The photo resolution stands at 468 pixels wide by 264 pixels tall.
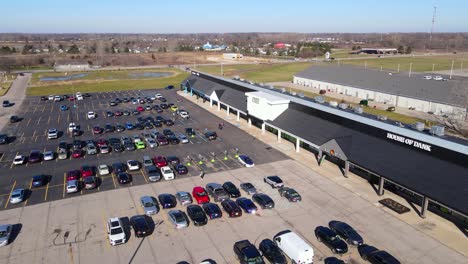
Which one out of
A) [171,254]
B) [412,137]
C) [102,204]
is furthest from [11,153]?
[412,137]

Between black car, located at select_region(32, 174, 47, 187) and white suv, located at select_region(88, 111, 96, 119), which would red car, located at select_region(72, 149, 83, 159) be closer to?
black car, located at select_region(32, 174, 47, 187)

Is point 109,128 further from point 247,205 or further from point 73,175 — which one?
point 247,205

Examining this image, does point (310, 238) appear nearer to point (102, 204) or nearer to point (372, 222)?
point (372, 222)

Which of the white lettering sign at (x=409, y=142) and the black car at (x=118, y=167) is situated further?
the black car at (x=118, y=167)

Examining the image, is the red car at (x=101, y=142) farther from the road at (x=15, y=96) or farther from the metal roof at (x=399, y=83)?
the metal roof at (x=399, y=83)

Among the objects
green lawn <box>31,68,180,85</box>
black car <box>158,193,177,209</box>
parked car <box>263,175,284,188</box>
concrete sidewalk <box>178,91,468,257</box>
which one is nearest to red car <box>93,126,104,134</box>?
concrete sidewalk <box>178,91,468,257</box>

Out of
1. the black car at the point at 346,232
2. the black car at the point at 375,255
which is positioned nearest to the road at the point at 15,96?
the black car at the point at 346,232
